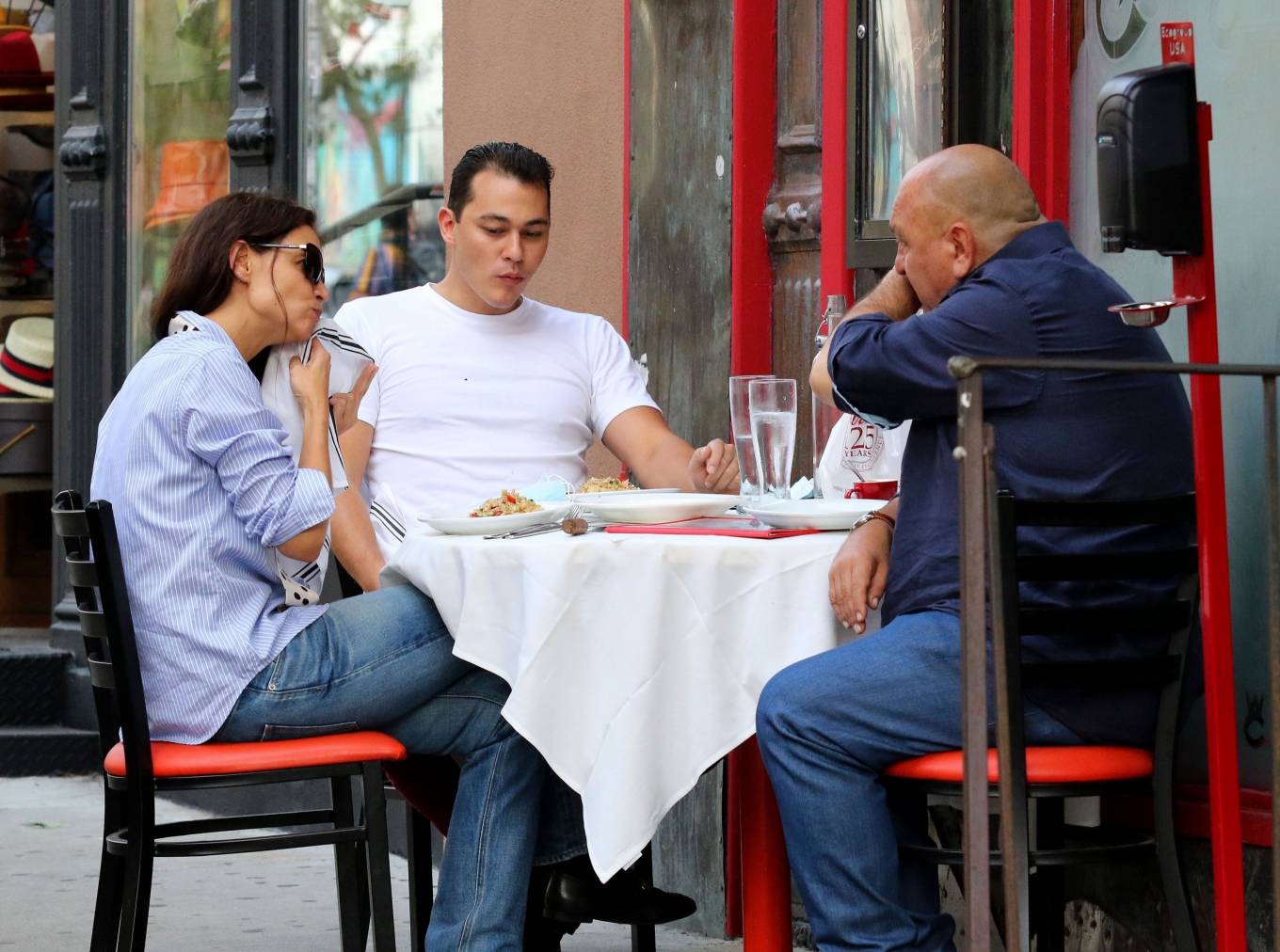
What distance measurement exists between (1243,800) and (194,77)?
17.2 feet

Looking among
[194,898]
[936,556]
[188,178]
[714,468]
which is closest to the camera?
[936,556]

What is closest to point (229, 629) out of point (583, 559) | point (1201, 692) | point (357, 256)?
point (583, 559)

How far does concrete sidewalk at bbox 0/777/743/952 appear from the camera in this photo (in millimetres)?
4891

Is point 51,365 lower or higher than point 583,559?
higher

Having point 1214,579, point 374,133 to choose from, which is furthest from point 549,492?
point 374,133

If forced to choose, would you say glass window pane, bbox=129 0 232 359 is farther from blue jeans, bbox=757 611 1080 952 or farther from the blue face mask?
blue jeans, bbox=757 611 1080 952

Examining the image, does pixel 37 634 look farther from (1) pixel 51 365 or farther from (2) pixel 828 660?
(2) pixel 828 660

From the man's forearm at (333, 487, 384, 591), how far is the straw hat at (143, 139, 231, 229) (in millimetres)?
3577

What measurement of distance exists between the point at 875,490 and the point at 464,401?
1.11 m

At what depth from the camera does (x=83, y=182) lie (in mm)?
7824

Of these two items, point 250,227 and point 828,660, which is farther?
point 250,227

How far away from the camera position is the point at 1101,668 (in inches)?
121

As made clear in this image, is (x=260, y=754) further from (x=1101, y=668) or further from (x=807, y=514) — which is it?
(x=1101, y=668)

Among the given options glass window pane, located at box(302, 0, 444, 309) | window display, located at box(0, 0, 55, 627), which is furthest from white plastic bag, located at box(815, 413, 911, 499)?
window display, located at box(0, 0, 55, 627)
